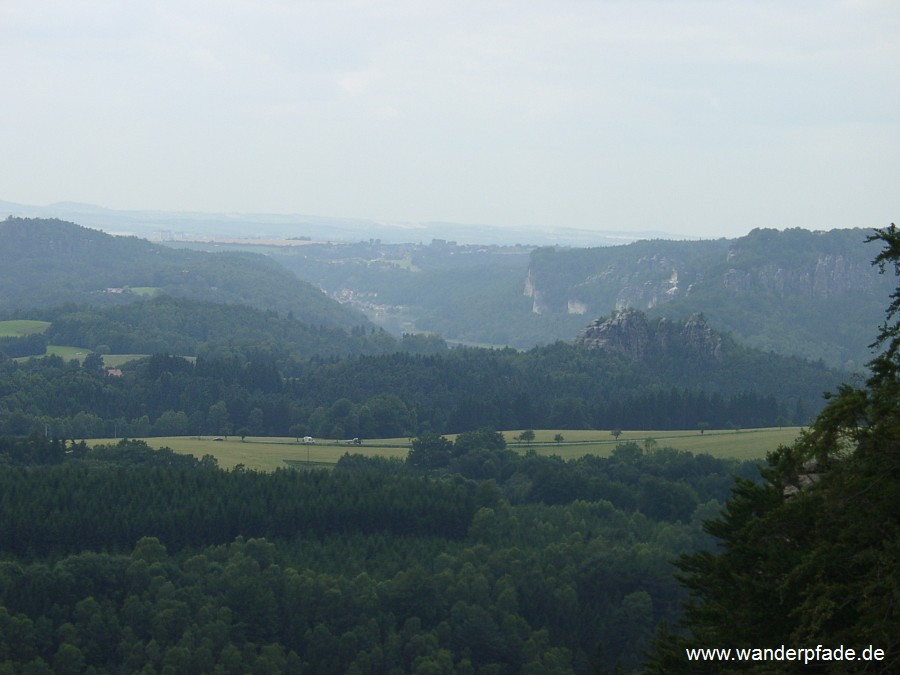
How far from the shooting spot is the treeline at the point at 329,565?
80375mm

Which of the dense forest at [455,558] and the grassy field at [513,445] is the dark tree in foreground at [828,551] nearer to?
the dense forest at [455,558]

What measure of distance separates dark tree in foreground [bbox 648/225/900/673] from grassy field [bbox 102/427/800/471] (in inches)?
3828

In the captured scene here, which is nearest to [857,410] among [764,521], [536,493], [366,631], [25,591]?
[764,521]

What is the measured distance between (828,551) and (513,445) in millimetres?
131161

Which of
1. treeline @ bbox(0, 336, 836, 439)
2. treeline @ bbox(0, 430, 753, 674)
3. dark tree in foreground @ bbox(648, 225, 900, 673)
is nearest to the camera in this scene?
dark tree in foreground @ bbox(648, 225, 900, 673)

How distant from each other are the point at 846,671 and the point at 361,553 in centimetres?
7582

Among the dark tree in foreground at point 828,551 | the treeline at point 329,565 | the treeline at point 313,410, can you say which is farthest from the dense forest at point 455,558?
the treeline at point 313,410

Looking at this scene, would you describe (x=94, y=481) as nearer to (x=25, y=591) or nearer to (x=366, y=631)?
(x=25, y=591)

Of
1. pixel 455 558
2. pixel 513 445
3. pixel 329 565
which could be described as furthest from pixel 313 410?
pixel 329 565

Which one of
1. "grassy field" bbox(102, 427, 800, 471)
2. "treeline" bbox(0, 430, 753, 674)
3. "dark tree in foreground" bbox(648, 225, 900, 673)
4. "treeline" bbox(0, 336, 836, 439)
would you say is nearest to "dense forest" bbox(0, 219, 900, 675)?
"dark tree in foreground" bbox(648, 225, 900, 673)

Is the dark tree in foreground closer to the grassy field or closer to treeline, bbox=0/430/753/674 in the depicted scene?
treeline, bbox=0/430/753/674

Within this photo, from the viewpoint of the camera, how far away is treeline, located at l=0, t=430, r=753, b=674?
264 ft

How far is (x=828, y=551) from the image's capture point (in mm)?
30047

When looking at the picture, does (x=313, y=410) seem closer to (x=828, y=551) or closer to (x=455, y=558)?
(x=455, y=558)
